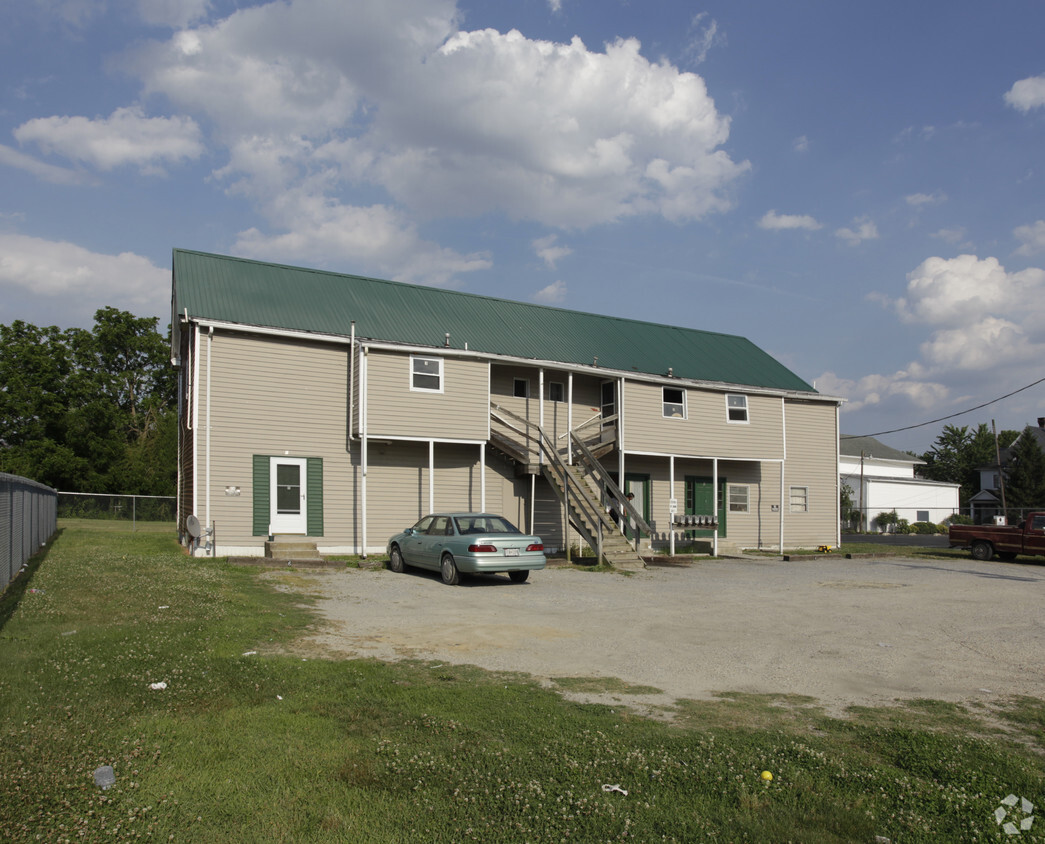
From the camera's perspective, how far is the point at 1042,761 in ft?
17.0

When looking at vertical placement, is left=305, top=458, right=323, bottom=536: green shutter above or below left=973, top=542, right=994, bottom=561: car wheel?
above

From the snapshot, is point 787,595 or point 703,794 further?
point 787,595

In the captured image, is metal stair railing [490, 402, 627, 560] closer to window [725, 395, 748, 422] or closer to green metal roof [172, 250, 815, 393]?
green metal roof [172, 250, 815, 393]

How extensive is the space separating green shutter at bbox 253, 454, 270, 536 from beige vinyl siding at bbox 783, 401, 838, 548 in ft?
59.3

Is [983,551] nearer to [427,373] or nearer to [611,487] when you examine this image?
[611,487]

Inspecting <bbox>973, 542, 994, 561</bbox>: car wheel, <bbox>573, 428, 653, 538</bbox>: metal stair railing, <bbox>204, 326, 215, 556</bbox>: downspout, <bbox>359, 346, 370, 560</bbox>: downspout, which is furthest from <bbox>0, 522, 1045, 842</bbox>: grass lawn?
<bbox>973, 542, 994, 561</bbox>: car wheel

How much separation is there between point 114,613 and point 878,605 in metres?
11.8

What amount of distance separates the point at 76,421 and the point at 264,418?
115ft

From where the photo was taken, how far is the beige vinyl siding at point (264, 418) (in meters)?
19.2

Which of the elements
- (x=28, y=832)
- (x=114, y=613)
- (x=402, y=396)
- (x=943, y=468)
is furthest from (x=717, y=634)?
(x=943, y=468)

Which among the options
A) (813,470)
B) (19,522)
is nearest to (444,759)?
(19,522)

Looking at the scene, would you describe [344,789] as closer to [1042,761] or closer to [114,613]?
[1042,761]

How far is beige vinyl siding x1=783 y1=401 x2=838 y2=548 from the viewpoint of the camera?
2878 centimetres

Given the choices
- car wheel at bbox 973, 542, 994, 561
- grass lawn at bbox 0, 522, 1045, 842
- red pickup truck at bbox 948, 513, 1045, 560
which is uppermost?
grass lawn at bbox 0, 522, 1045, 842
